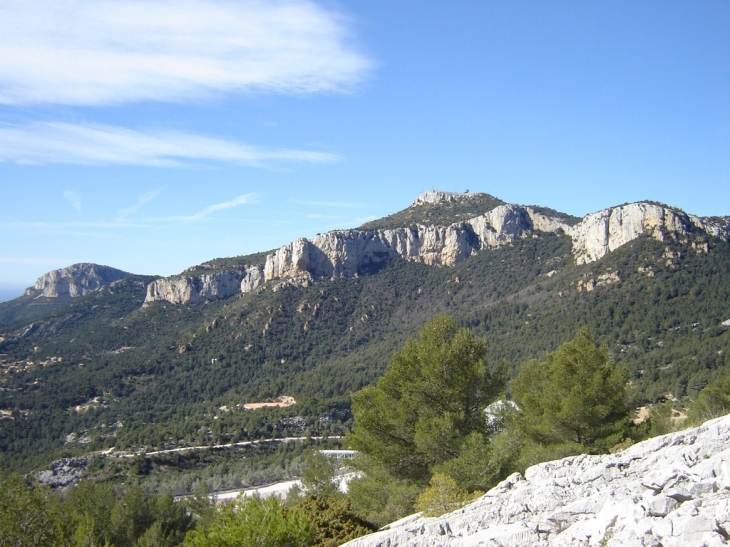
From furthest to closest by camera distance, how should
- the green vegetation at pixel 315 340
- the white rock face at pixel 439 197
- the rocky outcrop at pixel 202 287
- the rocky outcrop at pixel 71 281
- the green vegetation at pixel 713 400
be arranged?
the rocky outcrop at pixel 71 281 → the white rock face at pixel 439 197 → the rocky outcrop at pixel 202 287 → the green vegetation at pixel 315 340 → the green vegetation at pixel 713 400

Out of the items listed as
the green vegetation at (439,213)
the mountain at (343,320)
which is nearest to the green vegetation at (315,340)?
the mountain at (343,320)

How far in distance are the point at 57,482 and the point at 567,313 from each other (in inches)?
2122

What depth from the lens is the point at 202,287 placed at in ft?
335

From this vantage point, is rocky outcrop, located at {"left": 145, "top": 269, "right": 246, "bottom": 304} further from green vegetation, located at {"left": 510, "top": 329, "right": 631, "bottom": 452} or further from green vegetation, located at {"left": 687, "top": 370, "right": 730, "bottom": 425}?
green vegetation, located at {"left": 510, "top": 329, "right": 631, "bottom": 452}

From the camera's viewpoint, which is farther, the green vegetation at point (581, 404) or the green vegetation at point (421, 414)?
the green vegetation at point (581, 404)

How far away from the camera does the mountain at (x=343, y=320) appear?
55031 mm

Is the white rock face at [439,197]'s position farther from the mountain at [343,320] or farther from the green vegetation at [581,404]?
the green vegetation at [581,404]

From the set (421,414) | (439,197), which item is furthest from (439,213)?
(421,414)

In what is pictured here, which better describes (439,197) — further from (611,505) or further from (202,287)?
(611,505)

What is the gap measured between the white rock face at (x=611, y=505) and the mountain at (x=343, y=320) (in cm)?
3385

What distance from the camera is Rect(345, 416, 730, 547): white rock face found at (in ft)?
23.6

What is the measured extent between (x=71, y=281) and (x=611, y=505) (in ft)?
573

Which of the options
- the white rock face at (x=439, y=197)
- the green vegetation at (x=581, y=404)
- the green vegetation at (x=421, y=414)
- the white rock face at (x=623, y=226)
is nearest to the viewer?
the green vegetation at (x=421, y=414)

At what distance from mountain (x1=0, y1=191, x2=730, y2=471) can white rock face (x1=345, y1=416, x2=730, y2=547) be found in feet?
111
